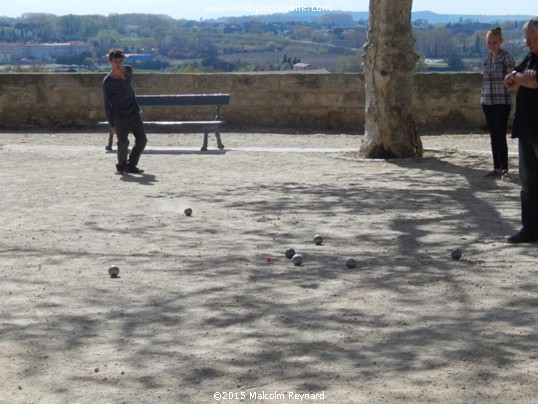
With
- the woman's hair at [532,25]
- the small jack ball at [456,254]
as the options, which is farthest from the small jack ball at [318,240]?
the woman's hair at [532,25]

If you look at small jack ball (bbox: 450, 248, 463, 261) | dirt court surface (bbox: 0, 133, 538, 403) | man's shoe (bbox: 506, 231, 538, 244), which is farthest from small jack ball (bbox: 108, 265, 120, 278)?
man's shoe (bbox: 506, 231, 538, 244)

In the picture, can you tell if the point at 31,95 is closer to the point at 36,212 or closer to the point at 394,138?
the point at 394,138

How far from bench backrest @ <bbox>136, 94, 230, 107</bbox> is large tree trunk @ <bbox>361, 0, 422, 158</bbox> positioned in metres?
3.08

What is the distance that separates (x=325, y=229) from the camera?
32.7ft

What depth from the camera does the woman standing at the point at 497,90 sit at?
12.5m

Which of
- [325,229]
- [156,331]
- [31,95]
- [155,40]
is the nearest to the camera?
[156,331]

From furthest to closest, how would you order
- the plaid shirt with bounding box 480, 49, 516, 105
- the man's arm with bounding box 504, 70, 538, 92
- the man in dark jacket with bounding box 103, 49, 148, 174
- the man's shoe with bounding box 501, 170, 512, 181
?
the man in dark jacket with bounding box 103, 49, 148, 174 → the man's shoe with bounding box 501, 170, 512, 181 → the plaid shirt with bounding box 480, 49, 516, 105 → the man's arm with bounding box 504, 70, 538, 92

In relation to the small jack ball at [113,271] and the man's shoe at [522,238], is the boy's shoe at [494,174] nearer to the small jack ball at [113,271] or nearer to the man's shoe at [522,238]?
the man's shoe at [522,238]

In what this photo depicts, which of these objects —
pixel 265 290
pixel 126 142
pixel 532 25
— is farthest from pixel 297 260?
pixel 126 142

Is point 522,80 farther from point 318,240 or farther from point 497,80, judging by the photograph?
point 497,80

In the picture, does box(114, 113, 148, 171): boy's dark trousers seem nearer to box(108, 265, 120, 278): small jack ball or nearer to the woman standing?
the woman standing

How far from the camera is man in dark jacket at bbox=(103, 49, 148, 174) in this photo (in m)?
14.1

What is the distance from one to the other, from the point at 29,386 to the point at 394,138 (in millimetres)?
10461

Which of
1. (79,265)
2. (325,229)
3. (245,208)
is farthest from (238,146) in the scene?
(79,265)
